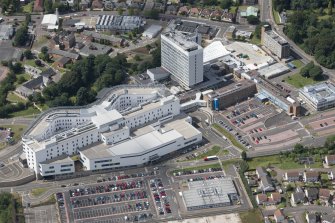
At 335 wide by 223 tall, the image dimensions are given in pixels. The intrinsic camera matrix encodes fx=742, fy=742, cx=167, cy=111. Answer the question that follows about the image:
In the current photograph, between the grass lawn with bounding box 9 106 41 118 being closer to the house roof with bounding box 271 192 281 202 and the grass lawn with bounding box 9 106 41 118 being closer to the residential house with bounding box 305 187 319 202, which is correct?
the house roof with bounding box 271 192 281 202

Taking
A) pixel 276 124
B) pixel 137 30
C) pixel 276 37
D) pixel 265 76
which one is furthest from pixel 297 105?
pixel 137 30

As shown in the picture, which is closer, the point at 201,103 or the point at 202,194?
the point at 202,194

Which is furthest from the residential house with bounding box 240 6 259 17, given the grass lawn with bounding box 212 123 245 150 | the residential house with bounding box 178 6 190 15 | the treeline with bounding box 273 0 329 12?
the grass lawn with bounding box 212 123 245 150

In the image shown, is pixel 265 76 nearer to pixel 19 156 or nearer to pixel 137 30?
A: pixel 137 30

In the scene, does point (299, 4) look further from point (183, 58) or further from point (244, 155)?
point (244, 155)

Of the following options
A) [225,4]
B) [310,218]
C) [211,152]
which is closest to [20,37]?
[225,4]

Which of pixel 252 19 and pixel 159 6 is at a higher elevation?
pixel 159 6

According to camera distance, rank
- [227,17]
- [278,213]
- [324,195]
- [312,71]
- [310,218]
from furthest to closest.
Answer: [227,17] → [312,71] → [324,195] → [278,213] → [310,218]
